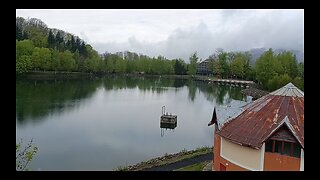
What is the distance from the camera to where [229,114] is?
24.4 ft

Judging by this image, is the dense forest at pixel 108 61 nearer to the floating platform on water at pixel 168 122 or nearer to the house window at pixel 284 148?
the floating platform on water at pixel 168 122

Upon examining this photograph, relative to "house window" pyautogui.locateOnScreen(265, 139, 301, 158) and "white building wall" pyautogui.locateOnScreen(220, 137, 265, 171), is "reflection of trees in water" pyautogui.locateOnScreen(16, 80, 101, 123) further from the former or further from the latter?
"house window" pyautogui.locateOnScreen(265, 139, 301, 158)

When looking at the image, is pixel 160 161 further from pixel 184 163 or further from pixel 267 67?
pixel 267 67

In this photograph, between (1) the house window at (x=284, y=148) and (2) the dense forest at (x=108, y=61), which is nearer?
(1) the house window at (x=284, y=148)

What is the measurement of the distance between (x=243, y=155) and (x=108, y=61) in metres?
46.5

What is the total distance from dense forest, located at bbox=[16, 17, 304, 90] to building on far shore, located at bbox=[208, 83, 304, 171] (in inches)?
435

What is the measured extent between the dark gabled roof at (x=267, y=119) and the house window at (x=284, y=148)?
0.61 feet

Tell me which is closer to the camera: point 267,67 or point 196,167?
point 196,167

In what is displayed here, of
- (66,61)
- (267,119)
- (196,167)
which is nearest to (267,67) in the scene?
(196,167)

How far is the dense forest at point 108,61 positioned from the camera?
24312 mm

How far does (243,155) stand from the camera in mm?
6371

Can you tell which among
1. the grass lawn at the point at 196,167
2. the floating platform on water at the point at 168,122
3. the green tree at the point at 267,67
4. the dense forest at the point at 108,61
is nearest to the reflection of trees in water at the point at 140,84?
the dense forest at the point at 108,61

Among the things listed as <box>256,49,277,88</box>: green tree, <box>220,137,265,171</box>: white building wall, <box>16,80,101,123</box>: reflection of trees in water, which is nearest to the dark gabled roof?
<box>220,137,265,171</box>: white building wall
